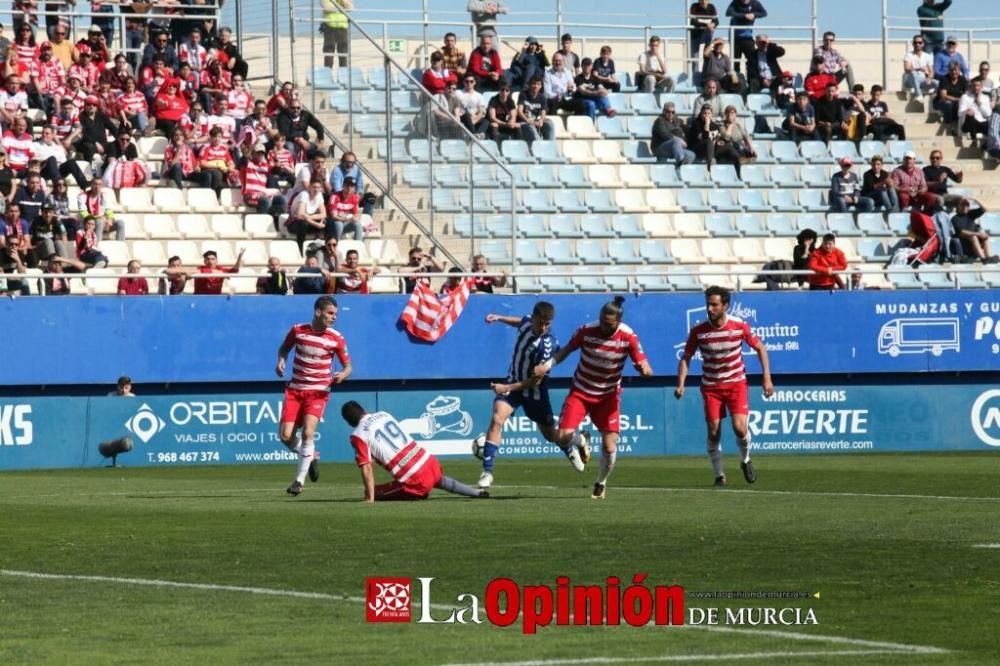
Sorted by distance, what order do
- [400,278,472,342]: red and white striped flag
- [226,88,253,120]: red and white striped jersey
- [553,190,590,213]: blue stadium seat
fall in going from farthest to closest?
[553,190,590,213]: blue stadium seat
[226,88,253,120]: red and white striped jersey
[400,278,472,342]: red and white striped flag

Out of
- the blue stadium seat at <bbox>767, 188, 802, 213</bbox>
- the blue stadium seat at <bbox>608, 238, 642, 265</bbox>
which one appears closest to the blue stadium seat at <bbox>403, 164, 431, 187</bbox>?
the blue stadium seat at <bbox>608, 238, 642, 265</bbox>

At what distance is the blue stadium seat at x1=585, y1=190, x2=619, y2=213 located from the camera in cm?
3703

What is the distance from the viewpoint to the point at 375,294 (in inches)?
1257

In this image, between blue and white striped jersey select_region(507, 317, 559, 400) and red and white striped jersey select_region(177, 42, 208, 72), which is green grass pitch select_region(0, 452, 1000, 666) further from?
red and white striped jersey select_region(177, 42, 208, 72)

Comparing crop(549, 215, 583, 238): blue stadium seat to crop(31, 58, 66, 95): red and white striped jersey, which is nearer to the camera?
crop(31, 58, 66, 95): red and white striped jersey

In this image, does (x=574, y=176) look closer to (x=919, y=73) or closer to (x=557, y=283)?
(x=557, y=283)

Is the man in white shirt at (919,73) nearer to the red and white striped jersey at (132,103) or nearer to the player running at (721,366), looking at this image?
the red and white striped jersey at (132,103)

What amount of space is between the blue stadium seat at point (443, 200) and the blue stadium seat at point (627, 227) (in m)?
3.86

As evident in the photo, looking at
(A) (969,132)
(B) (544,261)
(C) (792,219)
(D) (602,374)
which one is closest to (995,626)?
(D) (602,374)

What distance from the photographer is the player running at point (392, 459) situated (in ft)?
59.1

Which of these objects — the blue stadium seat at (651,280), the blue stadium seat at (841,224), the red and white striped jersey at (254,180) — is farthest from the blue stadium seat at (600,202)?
the red and white striped jersey at (254,180)

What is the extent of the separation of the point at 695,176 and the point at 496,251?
595 cm

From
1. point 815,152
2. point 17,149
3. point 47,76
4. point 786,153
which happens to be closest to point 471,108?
point 786,153

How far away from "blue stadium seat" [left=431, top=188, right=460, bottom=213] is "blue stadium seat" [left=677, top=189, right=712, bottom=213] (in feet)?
18.1
